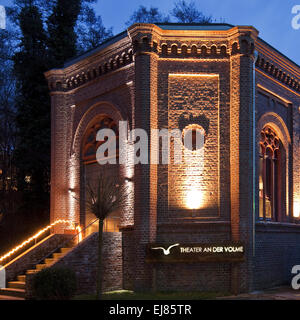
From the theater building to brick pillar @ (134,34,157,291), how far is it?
35 millimetres

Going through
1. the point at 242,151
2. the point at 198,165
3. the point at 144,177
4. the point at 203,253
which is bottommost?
the point at 203,253

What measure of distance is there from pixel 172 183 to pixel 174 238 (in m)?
1.96

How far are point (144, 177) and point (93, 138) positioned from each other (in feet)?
15.5

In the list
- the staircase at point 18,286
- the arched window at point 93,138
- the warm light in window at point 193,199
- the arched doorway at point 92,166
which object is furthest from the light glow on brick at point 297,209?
the staircase at point 18,286

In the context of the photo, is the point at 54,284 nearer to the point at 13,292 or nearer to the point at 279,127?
the point at 13,292

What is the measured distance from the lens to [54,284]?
44.3ft

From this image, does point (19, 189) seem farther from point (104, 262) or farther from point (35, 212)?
point (104, 262)

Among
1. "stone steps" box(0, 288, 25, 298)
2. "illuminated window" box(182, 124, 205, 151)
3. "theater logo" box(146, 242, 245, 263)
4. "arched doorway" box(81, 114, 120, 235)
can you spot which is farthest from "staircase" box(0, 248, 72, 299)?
"illuminated window" box(182, 124, 205, 151)

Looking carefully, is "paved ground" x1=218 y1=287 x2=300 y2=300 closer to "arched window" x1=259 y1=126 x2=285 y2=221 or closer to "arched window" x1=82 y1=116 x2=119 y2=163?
"arched window" x1=259 y1=126 x2=285 y2=221

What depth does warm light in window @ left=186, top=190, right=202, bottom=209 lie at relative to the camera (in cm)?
1672

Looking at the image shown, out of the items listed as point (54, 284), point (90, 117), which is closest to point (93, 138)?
point (90, 117)

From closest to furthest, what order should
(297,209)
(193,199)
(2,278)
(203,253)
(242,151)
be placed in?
(203,253) < (242,151) < (193,199) < (2,278) < (297,209)

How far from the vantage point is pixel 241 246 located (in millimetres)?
15891
